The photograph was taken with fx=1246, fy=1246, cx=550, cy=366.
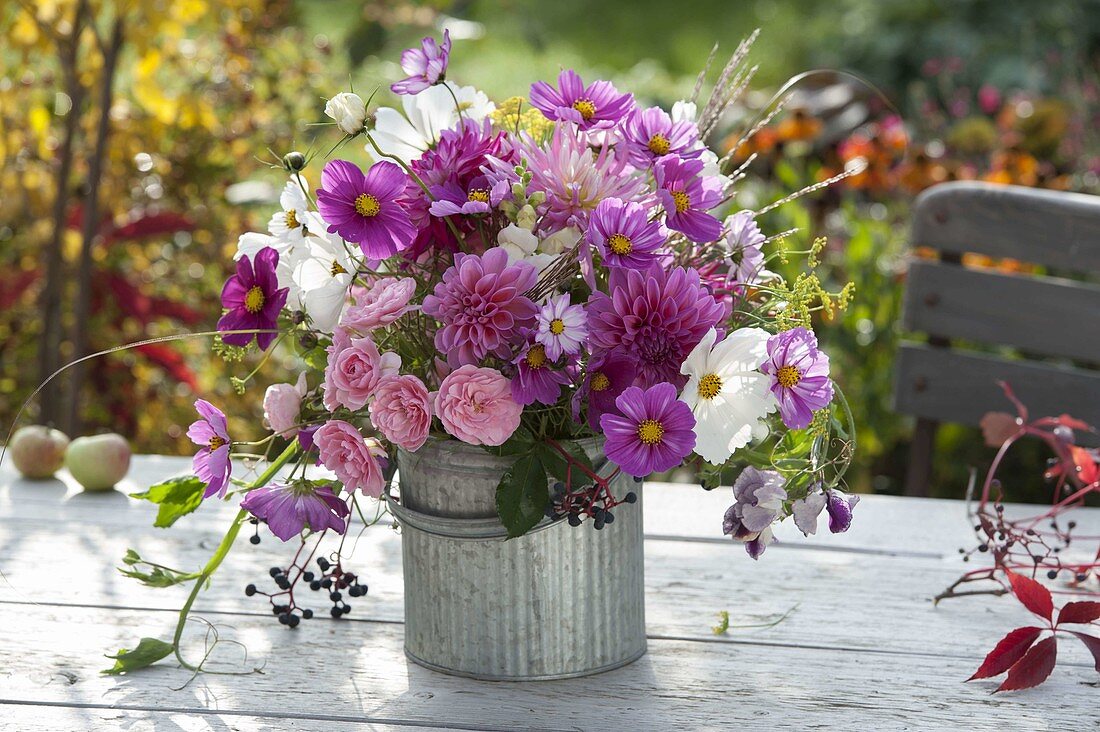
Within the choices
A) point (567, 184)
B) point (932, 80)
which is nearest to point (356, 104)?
point (567, 184)

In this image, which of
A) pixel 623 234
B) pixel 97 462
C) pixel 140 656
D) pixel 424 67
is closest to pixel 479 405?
pixel 623 234

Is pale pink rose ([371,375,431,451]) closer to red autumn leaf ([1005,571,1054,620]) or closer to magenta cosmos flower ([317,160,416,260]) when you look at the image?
magenta cosmos flower ([317,160,416,260])

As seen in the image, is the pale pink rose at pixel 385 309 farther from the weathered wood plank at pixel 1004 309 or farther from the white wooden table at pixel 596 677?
the weathered wood plank at pixel 1004 309

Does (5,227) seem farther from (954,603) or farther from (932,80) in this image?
(932,80)

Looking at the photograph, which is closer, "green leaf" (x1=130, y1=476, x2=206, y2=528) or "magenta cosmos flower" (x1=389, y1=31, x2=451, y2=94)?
"magenta cosmos flower" (x1=389, y1=31, x2=451, y2=94)

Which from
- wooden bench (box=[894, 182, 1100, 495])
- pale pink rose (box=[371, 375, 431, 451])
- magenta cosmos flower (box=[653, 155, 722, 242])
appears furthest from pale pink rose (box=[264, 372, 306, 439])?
wooden bench (box=[894, 182, 1100, 495])

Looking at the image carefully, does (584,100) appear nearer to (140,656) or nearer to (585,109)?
(585,109)

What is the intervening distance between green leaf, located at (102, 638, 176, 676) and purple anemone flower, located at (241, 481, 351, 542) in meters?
0.16

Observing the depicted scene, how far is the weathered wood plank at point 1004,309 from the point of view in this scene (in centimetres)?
177

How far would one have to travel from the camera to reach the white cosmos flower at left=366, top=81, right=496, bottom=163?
3.05ft

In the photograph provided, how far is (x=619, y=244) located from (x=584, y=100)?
15 cm

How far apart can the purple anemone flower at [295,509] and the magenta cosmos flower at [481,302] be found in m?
0.16

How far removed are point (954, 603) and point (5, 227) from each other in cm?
221

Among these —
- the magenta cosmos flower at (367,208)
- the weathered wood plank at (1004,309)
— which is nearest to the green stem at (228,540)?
the magenta cosmos flower at (367,208)
